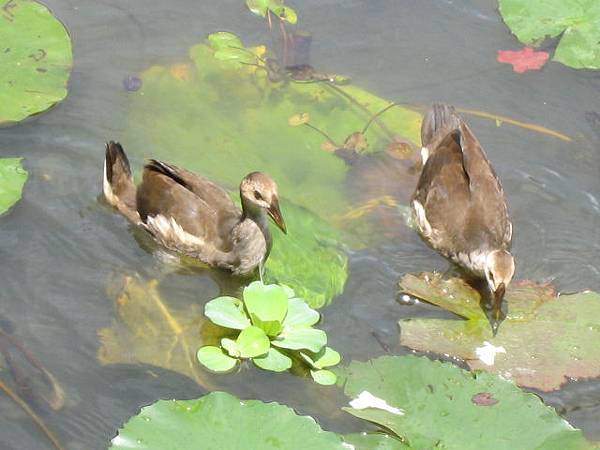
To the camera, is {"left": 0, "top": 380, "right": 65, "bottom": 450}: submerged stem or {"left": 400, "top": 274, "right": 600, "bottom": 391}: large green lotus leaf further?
{"left": 400, "top": 274, "right": 600, "bottom": 391}: large green lotus leaf

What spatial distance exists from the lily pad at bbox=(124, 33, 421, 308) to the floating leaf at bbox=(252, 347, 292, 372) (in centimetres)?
106

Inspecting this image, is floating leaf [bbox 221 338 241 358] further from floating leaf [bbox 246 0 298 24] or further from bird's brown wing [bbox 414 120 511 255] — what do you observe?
floating leaf [bbox 246 0 298 24]

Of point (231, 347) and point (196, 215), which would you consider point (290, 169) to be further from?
point (231, 347)

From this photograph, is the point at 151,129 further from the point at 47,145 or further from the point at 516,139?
the point at 516,139

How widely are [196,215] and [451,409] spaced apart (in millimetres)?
2311

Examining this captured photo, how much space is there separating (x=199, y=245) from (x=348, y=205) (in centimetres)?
117

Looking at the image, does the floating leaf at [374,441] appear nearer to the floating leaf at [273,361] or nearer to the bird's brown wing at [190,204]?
the floating leaf at [273,361]

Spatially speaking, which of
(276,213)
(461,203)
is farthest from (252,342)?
(461,203)

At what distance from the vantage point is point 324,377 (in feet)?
20.7

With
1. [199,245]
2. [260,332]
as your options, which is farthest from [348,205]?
[260,332]

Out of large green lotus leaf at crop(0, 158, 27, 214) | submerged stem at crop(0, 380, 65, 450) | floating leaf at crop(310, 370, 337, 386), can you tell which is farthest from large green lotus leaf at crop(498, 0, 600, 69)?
submerged stem at crop(0, 380, 65, 450)

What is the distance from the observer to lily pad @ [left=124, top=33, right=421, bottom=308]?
7746 millimetres

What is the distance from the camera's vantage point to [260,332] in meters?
6.32

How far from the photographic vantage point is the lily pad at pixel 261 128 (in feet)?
25.4
